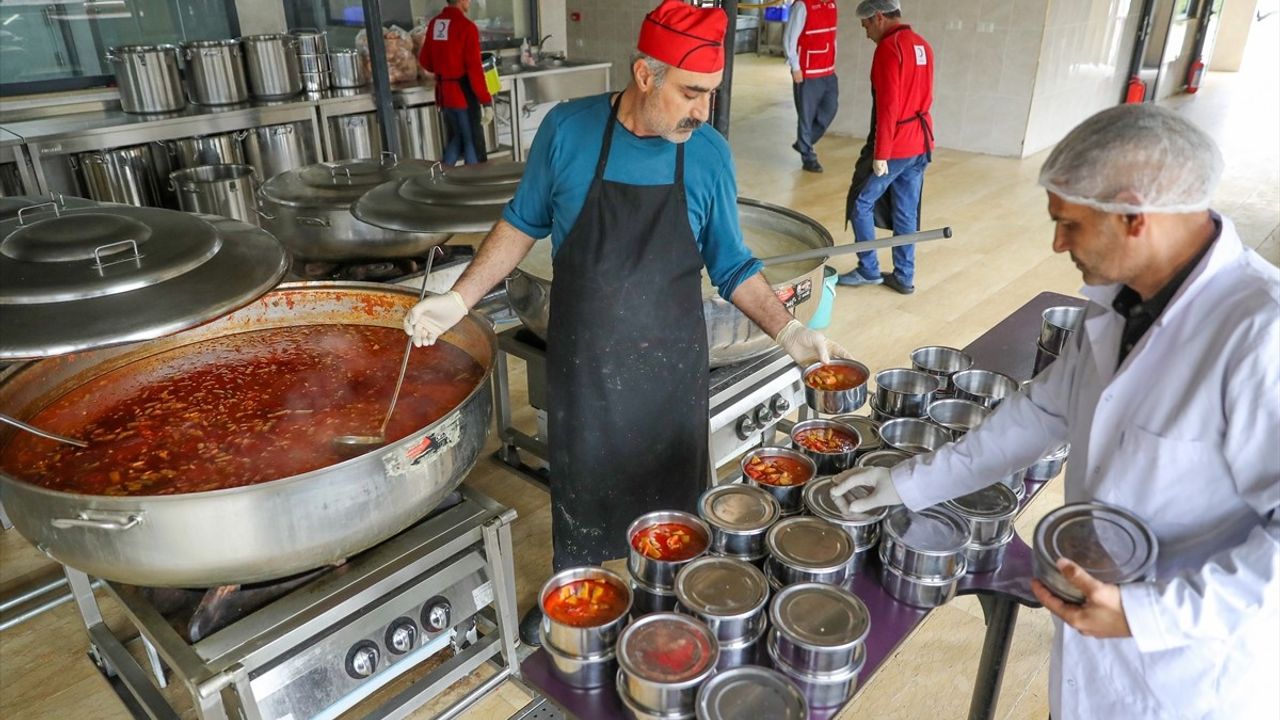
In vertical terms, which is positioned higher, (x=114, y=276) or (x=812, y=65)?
(x=114, y=276)

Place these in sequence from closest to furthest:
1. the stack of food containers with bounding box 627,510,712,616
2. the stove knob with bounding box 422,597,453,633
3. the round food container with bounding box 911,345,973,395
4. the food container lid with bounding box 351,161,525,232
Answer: the stack of food containers with bounding box 627,510,712,616 → the stove knob with bounding box 422,597,453,633 → the round food container with bounding box 911,345,973,395 → the food container lid with bounding box 351,161,525,232

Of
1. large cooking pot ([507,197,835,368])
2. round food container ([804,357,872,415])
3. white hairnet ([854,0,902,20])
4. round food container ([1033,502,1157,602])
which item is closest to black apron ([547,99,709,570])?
large cooking pot ([507,197,835,368])

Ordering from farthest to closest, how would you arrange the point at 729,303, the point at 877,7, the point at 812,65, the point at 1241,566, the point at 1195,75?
the point at 1195,75, the point at 812,65, the point at 877,7, the point at 729,303, the point at 1241,566

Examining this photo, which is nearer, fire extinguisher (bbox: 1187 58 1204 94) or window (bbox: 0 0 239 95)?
window (bbox: 0 0 239 95)

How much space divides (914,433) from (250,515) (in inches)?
61.0

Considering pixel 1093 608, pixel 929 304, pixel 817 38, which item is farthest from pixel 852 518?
pixel 817 38

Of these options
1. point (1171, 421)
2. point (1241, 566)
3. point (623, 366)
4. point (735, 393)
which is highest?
point (1171, 421)

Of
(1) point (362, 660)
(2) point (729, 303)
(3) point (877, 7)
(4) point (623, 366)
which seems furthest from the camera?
(3) point (877, 7)

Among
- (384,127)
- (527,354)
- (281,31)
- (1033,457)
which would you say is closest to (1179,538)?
(1033,457)

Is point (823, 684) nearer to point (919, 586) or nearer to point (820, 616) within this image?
point (820, 616)

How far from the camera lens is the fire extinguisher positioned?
40.2 ft

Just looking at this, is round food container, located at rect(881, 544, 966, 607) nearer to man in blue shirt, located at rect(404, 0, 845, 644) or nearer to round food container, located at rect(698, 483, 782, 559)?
round food container, located at rect(698, 483, 782, 559)

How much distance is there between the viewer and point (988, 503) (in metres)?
1.82

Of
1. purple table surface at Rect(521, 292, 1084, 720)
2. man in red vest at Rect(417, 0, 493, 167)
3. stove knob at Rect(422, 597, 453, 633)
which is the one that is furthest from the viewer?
man in red vest at Rect(417, 0, 493, 167)
